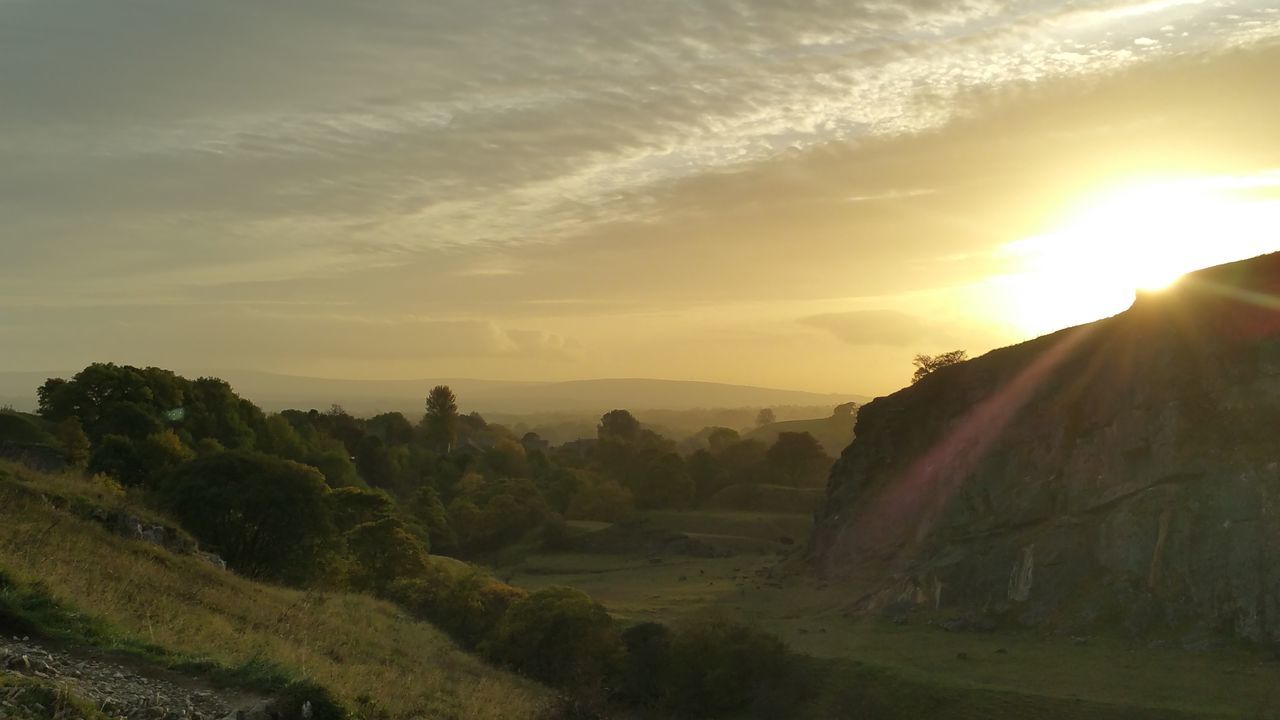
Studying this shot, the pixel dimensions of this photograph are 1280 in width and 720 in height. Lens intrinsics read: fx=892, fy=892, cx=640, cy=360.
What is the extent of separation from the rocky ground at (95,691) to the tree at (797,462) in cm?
10259

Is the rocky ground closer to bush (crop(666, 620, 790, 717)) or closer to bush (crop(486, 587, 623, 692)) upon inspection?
bush (crop(486, 587, 623, 692))

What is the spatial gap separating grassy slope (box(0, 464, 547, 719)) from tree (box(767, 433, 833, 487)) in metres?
84.2

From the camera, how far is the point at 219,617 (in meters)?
21.0

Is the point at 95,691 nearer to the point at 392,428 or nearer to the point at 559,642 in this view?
the point at 559,642

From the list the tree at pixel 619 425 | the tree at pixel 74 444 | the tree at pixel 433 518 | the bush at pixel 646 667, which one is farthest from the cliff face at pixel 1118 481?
the tree at pixel 619 425

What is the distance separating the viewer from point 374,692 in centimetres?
1838

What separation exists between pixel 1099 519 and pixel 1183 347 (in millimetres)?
9615

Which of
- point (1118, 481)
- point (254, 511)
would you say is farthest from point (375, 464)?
point (1118, 481)

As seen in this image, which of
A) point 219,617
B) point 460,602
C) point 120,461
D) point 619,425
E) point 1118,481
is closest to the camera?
point 219,617

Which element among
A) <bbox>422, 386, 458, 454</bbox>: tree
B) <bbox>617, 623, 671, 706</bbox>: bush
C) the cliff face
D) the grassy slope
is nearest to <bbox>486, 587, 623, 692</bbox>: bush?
<bbox>617, 623, 671, 706</bbox>: bush

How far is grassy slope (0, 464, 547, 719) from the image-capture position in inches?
659

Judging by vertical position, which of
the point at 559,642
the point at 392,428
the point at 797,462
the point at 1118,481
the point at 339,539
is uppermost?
the point at 1118,481

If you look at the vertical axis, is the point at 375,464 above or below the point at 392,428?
below

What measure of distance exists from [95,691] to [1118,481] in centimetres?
4526
